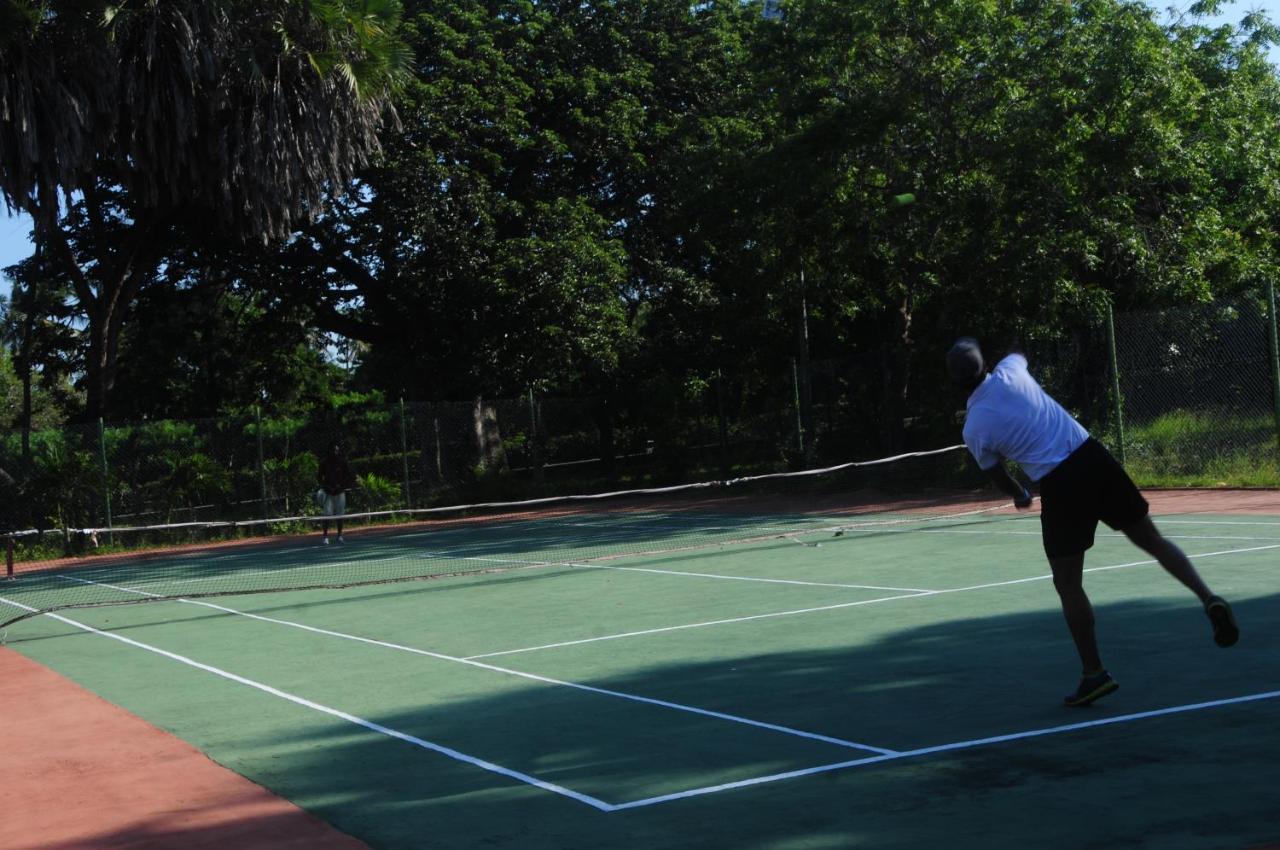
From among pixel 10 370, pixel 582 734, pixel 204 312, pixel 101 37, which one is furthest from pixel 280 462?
pixel 10 370

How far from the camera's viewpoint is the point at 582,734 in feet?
22.8

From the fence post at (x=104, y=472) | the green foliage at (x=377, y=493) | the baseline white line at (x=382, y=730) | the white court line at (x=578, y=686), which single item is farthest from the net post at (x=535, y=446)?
the baseline white line at (x=382, y=730)

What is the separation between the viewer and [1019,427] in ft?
22.0

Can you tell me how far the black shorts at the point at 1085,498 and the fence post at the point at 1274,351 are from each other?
47.6 feet

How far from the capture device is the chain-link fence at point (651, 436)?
67.9ft

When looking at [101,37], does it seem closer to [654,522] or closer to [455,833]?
[654,522]

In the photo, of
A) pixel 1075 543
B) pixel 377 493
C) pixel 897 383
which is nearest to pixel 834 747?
pixel 1075 543

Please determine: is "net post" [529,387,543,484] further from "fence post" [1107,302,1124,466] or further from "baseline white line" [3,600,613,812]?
"baseline white line" [3,600,613,812]

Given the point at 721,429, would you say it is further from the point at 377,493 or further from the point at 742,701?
the point at 742,701

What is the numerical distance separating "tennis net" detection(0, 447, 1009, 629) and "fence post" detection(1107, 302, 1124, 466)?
2.16 metres

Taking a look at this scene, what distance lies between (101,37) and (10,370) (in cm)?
3944

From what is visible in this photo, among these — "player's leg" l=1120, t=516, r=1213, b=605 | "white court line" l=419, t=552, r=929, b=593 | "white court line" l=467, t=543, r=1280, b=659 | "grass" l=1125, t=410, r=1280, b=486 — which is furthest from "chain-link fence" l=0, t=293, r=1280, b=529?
"player's leg" l=1120, t=516, r=1213, b=605

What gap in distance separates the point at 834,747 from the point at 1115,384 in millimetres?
17098

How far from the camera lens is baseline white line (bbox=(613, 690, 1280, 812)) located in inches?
223
